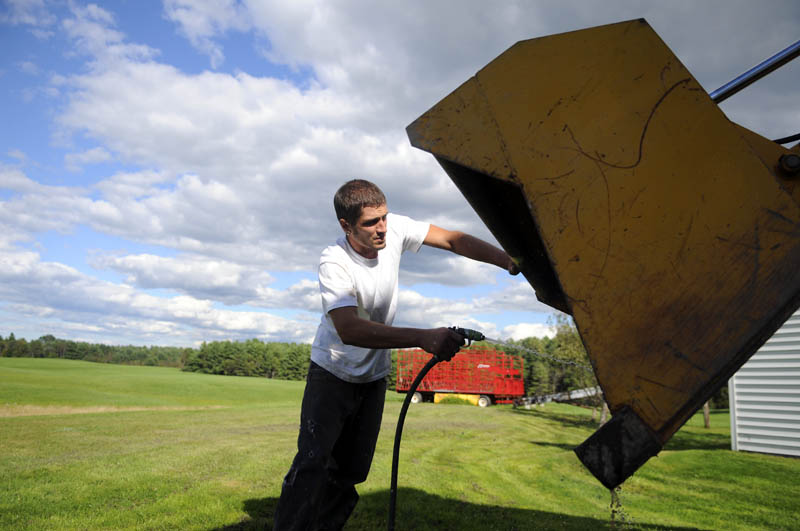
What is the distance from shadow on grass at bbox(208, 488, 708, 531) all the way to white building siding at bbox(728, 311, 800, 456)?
7.22 metres

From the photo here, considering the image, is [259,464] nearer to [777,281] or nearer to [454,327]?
[454,327]

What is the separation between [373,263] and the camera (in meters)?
2.84

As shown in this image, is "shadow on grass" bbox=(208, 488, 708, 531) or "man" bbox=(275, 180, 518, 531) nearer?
"man" bbox=(275, 180, 518, 531)

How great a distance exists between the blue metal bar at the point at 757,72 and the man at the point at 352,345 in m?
1.17

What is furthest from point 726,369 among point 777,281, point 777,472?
point 777,472

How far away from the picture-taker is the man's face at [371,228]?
8.50ft

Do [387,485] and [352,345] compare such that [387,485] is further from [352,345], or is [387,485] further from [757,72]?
[757,72]

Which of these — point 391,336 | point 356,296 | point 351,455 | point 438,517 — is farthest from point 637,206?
point 438,517

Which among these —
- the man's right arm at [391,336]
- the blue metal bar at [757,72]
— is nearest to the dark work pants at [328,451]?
the man's right arm at [391,336]

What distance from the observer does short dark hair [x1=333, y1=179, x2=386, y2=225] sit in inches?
102

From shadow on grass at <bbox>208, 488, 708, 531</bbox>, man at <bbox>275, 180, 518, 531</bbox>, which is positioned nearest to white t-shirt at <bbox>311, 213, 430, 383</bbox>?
man at <bbox>275, 180, 518, 531</bbox>

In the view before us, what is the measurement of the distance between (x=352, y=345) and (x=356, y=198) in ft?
2.60

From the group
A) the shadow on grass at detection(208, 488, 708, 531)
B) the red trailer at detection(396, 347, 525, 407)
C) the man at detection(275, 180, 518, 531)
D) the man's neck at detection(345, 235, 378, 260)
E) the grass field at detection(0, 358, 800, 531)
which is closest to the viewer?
the man at detection(275, 180, 518, 531)

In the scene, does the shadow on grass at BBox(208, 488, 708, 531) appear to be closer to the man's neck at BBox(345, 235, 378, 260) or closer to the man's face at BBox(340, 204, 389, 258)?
the man's neck at BBox(345, 235, 378, 260)
